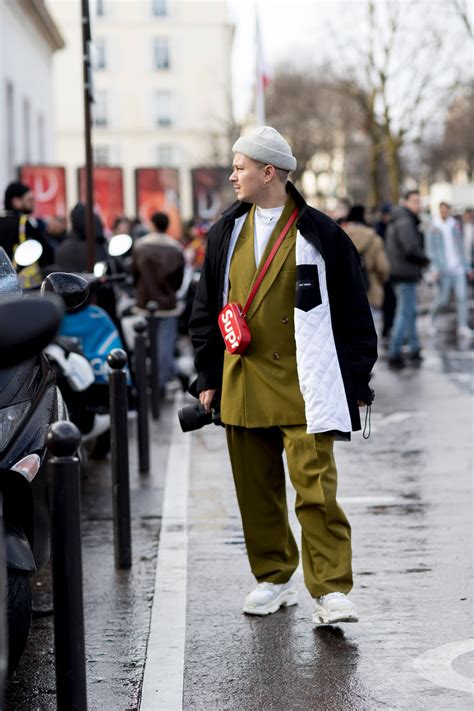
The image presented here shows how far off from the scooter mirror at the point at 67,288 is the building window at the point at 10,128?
92.5 ft

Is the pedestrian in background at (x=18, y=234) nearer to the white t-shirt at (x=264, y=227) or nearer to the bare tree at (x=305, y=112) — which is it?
the white t-shirt at (x=264, y=227)

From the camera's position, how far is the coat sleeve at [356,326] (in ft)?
18.4

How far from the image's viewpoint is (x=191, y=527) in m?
7.61

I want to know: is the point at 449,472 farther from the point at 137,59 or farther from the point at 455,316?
the point at 137,59

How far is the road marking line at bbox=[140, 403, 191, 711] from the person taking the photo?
4895 mm

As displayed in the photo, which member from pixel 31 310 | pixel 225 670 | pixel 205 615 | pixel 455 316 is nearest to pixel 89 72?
pixel 205 615

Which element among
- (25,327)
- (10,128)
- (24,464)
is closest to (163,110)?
(10,128)

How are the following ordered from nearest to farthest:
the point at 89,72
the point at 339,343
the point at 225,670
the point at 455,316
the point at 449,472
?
the point at 225,670 → the point at 339,343 → the point at 449,472 → the point at 89,72 → the point at 455,316

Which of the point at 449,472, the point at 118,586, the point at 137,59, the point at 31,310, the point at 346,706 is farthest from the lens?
the point at 137,59

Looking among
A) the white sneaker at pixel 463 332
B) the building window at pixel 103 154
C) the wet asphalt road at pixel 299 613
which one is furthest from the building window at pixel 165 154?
the wet asphalt road at pixel 299 613

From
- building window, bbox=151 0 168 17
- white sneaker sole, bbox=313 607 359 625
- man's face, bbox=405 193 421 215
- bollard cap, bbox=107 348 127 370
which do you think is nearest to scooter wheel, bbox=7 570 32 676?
white sneaker sole, bbox=313 607 359 625

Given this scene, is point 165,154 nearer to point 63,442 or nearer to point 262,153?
point 262,153

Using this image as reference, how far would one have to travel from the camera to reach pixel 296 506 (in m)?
5.59

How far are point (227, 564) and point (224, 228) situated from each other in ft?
5.84
